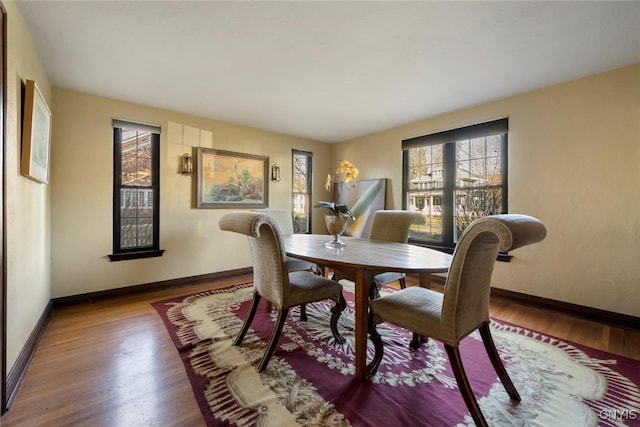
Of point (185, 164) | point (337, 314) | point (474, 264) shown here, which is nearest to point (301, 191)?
point (185, 164)

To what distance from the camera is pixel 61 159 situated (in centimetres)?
277

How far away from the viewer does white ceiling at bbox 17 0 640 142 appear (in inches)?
66.2

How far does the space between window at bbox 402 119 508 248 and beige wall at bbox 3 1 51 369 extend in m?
4.04

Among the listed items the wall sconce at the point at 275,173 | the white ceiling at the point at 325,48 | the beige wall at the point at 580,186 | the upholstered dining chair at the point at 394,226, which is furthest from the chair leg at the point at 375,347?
the wall sconce at the point at 275,173

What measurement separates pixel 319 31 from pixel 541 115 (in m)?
2.59

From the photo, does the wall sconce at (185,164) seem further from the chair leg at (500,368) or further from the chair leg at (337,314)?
the chair leg at (500,368)

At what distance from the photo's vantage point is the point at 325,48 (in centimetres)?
207

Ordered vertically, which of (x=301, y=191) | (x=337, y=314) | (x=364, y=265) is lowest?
(x=337, y=314)

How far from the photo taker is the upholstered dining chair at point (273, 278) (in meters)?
1.61

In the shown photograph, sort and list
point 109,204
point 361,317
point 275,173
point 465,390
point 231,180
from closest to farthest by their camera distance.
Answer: point 465,390, point 361,317, point 109,204, point 231,180, point 275,173

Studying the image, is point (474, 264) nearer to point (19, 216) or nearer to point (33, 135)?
point (19, 216)

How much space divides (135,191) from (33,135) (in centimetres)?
148

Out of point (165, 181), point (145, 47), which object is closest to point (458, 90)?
point (145, 47)

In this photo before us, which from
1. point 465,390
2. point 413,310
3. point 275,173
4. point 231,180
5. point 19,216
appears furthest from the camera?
point 275,173
